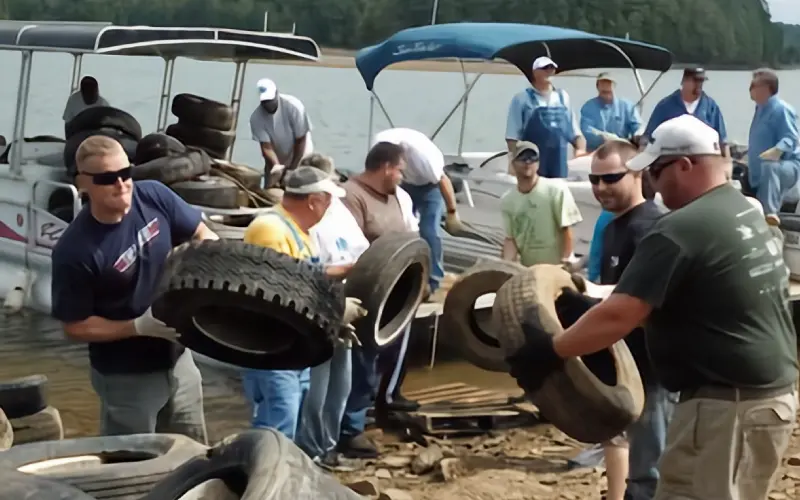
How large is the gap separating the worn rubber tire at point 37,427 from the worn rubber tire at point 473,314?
7.05 ft

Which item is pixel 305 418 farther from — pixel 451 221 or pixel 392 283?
pixel 451 221

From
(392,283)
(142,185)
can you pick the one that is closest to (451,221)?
(392,283)

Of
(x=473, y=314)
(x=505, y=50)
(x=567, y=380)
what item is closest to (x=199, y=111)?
(x=505, y=50)

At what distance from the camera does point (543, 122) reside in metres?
10.6

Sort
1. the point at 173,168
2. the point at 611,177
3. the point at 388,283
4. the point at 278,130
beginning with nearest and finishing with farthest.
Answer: the point at 611,177 < the point at 388,283 < the point at 173,168 < the point at 278,130

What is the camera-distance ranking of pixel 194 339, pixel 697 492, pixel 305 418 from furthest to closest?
1. pixel 305 418
2. pixel 194 339
3. pixel 697 492

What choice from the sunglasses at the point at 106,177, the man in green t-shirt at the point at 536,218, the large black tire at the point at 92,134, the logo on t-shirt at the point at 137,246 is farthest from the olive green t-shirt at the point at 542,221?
the large black tire at the point at 92,134

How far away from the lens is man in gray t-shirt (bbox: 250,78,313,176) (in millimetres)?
11734

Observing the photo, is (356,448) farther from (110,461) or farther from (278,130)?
(278,130)

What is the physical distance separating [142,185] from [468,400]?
397cm

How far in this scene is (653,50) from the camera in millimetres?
12383

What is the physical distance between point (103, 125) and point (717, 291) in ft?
25.9

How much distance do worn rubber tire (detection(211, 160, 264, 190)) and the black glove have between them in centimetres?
618

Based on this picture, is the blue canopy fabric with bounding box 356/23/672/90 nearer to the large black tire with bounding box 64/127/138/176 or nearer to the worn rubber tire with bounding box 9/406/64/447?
the large black tire with bounding box 64/127/138/176
